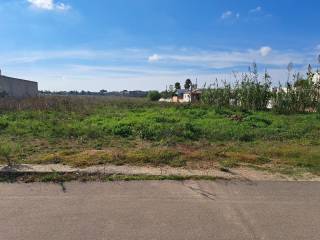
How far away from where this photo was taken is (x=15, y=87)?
37.1m

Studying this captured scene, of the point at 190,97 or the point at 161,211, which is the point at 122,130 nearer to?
the point at 161,211

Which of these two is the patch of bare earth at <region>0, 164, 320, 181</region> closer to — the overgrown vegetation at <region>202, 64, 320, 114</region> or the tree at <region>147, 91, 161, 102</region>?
the overgrown vegetation at <region>202, 64, 320, 114</region>

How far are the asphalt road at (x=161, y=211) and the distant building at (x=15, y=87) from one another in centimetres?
2882

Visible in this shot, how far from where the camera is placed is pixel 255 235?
379 centimetres

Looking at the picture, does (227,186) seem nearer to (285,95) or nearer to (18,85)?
(285,95)

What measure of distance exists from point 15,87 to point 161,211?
1427 inches

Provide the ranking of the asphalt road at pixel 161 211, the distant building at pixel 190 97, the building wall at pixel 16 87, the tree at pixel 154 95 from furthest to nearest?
the tree at pixel 154 95 < the distant building at pixel 190 97 < the building wall at pixel 16 87 < the asphalt road at pixel 161 211

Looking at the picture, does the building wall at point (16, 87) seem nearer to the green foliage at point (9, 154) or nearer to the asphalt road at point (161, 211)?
the green foliage at point (9, 154)

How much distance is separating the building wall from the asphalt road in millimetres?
30005

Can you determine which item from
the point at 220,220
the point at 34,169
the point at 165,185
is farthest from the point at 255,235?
the point at 34,169

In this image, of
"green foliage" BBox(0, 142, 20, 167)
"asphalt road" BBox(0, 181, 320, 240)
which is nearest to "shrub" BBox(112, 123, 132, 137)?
"green foliage" BBox(0, 142, 20, 167)

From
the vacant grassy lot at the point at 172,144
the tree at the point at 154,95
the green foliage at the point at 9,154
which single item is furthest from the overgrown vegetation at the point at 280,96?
the tree at the point at 154,95

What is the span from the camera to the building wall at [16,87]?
33.0m

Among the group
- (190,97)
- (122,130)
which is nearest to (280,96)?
(122,130)
